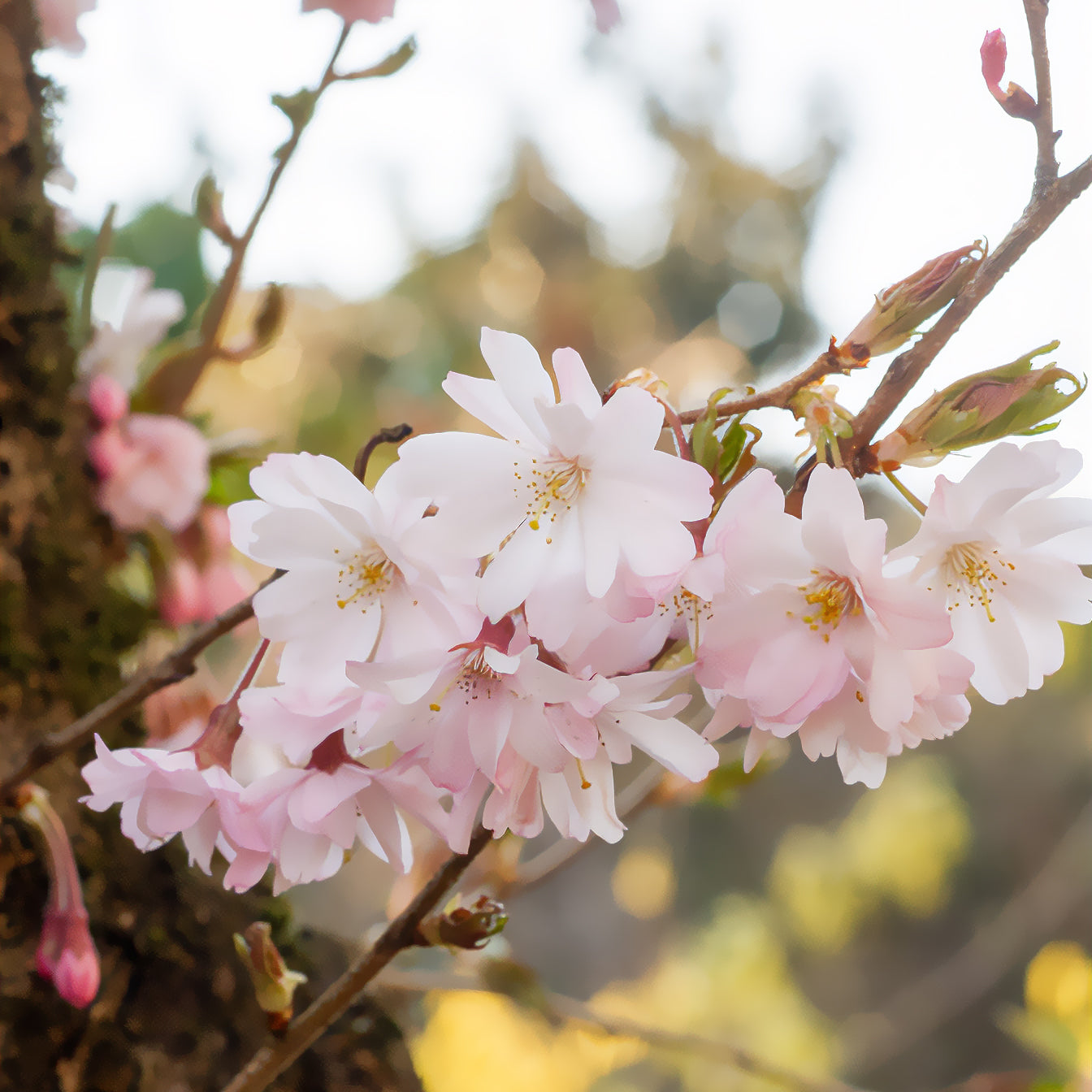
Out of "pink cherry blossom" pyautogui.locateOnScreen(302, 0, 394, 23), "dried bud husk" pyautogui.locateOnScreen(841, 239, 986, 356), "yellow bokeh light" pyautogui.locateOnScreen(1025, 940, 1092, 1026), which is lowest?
"yellow bokeh light" pyautogui.locateOnScreen(1025, 940, 1092, 1026)

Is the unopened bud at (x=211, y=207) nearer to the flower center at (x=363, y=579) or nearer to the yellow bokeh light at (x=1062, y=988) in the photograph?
the flower center at (x=363, y=579)

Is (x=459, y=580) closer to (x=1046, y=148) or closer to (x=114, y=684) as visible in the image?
(x=1046, y=148)

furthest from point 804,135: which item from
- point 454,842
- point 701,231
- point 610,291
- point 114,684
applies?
point 454,842

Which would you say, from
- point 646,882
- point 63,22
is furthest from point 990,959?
point 63,22

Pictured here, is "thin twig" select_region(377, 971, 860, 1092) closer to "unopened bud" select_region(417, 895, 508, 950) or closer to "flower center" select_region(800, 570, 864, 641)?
"unopened bud" select_region(417, 895, 508, 950)

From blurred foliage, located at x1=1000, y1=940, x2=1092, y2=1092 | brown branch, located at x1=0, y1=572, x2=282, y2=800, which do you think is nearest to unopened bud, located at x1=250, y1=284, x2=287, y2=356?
brown branch, located at x1=0, y1=572, x2=282, y2=800

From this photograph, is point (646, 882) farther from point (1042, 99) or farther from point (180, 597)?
point (1042, 99)
